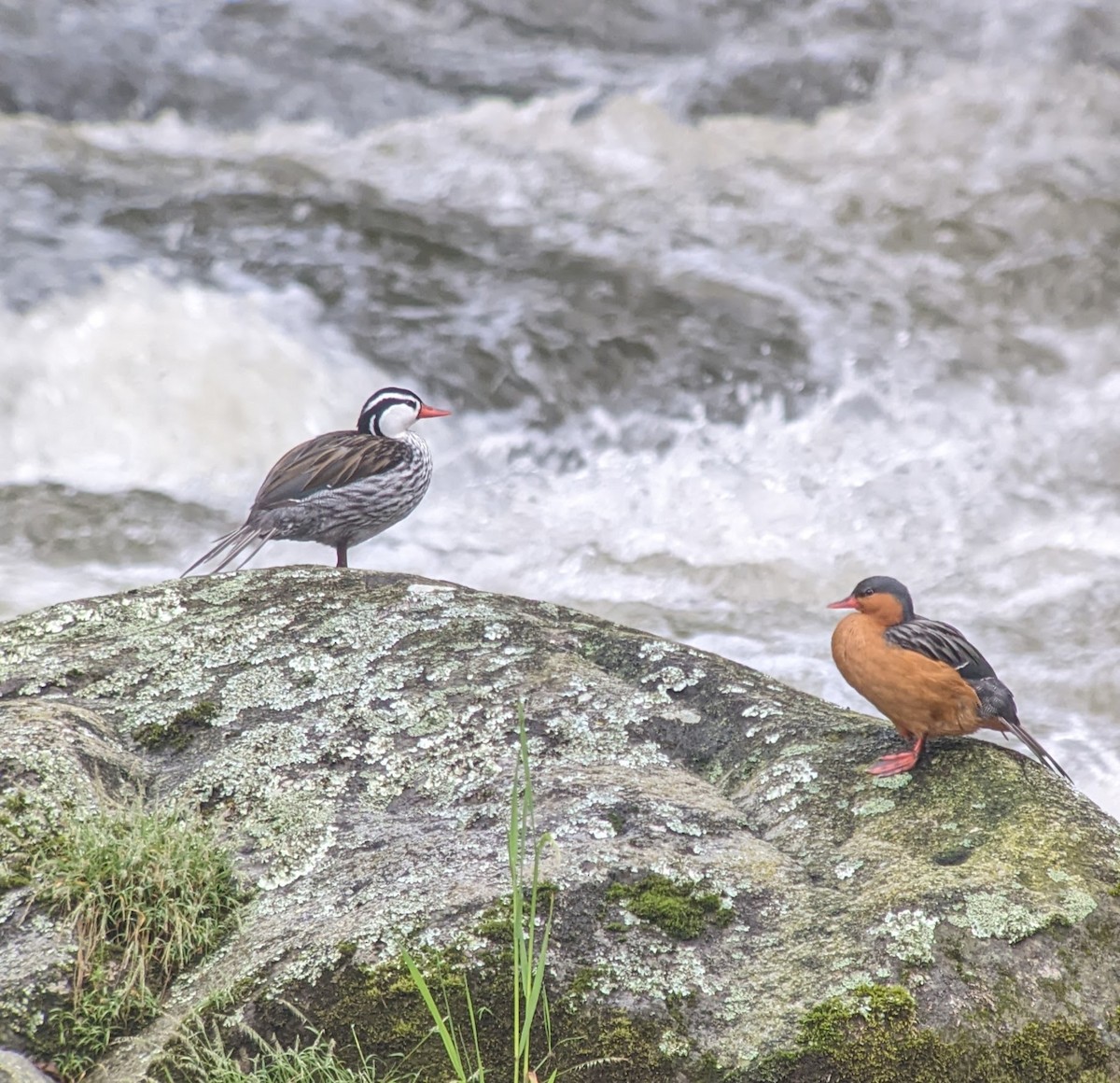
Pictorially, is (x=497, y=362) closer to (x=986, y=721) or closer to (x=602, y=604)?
(x=602, y=604)

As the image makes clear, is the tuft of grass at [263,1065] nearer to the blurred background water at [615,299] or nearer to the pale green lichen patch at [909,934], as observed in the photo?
the pale green lichen patch at [909,934]

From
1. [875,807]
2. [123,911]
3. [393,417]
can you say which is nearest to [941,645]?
[875,807]

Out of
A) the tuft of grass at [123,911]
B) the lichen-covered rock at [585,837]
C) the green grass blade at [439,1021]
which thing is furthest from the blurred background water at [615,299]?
the tuft of grass at [123,911]

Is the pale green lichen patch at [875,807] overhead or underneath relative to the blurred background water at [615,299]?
overhead

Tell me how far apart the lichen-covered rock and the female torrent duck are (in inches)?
3.7

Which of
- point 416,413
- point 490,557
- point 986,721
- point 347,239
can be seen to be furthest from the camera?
point 347,239

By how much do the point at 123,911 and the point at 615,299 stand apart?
34.8 feet

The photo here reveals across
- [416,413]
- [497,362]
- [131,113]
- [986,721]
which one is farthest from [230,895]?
[131,113]

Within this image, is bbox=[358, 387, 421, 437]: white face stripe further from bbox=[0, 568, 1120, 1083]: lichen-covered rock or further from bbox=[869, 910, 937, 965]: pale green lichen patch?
bbox=[869, 910, 937, 965]: pale green lichen patch

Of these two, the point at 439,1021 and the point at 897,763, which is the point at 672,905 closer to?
the point at 439,1021

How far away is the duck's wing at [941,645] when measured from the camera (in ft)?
13.5

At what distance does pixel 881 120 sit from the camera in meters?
15.9

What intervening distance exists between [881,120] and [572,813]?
13835 millimetres

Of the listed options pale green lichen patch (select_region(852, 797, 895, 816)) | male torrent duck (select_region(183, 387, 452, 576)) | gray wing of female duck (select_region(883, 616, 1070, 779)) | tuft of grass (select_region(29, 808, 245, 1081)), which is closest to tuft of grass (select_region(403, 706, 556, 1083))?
tuft of grass (select_region(29, 808, 245, 1081))
